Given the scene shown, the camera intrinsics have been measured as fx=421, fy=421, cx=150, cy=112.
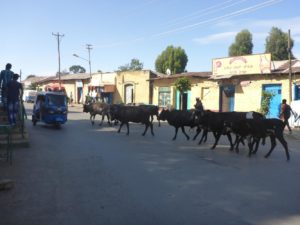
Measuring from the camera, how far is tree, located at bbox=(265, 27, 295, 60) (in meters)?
58.8

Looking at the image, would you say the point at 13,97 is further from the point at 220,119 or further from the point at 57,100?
the point at 220,119

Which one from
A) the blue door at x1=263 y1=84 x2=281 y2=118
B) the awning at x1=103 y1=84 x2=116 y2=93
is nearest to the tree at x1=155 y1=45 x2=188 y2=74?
the awning at x1=103 y1=84 x2=116 y2=93

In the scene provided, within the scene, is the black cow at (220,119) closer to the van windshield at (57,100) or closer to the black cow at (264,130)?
the black cow at (264,130)

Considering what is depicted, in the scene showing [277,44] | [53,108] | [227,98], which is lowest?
[53,108]

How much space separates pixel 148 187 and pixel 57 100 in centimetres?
1375

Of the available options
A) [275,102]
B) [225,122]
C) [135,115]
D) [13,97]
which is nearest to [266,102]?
[275,102]

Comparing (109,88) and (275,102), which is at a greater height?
(109,88)

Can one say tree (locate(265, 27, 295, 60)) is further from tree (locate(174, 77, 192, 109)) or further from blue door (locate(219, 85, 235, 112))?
blue door (locate(219, 85, 235, 112))

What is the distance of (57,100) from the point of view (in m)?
21.0

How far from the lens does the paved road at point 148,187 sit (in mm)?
6332

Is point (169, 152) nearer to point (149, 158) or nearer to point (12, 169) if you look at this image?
point (149, 158)

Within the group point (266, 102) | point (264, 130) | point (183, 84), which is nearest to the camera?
point (264, 130)

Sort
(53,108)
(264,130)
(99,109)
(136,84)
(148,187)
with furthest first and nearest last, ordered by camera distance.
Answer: (136,84) < (99,109) < (53,108) < (264,130) < (148,187)

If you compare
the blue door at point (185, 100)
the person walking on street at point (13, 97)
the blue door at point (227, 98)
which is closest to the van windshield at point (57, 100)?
the person walking on street at point (13, 97)
